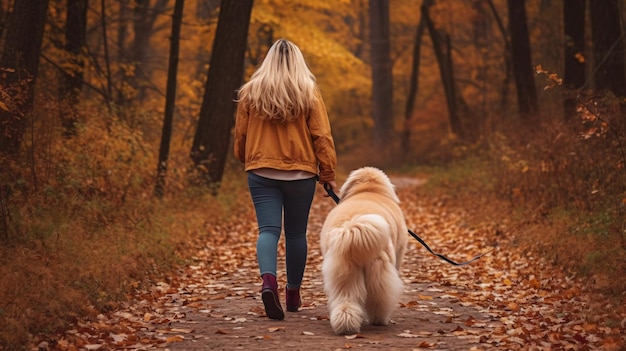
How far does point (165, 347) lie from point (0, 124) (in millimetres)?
4006

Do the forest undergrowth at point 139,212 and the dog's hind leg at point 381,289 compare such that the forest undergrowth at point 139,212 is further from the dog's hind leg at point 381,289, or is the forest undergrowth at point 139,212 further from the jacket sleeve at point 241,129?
the dog's hind leg at point 381,289

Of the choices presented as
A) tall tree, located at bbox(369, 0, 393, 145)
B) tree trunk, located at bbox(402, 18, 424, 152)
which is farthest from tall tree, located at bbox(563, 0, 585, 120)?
tall tree, located at bbox(369, 0, 393, 145)

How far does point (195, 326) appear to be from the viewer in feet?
19.3

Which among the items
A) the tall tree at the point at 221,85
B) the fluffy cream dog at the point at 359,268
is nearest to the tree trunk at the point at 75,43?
the tall tree at the point at 221,85

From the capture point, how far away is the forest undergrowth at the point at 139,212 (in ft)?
19.8

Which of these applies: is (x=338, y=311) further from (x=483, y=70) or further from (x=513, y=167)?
(x=483, y=70)

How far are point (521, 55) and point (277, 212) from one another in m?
11.6

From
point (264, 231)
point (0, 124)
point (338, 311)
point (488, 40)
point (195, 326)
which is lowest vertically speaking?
point (195, 326)

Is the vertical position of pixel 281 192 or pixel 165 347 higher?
pixel 281 192

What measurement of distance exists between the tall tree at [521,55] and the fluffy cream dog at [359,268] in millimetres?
11036

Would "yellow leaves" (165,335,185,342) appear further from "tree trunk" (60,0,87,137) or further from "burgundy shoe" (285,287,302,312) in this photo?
"tree trunk" (60,0,87,137)

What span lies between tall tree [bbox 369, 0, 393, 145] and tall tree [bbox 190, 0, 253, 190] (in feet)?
53.9

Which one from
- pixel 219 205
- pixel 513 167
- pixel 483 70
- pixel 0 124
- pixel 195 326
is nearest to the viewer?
pixel 195 326

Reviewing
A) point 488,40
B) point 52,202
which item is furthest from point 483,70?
point 52,202
